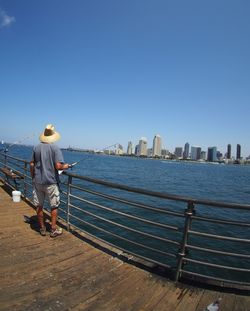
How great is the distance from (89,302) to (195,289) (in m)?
1.41

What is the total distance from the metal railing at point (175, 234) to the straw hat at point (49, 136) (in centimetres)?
80

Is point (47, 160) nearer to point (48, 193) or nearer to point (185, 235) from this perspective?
point (48, 193)

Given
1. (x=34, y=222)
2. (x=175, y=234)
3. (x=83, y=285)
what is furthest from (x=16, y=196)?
(x=175, y=234)

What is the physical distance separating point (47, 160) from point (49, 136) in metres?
0.46

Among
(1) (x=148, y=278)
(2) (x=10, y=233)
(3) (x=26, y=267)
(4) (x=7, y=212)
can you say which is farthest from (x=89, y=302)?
(4) (x=7, y=212)

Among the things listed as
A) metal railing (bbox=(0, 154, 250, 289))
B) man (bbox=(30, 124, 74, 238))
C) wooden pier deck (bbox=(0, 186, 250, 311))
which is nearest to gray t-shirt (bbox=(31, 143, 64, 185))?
man (bbox=(30, 124, 74, 238))

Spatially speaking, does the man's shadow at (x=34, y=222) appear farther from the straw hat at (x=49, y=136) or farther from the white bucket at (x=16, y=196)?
the straw hat at (x=49, y=136)

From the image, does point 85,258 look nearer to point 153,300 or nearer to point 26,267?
point 26,267

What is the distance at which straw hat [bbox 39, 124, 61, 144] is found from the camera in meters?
4.65

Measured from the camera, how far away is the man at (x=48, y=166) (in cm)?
459

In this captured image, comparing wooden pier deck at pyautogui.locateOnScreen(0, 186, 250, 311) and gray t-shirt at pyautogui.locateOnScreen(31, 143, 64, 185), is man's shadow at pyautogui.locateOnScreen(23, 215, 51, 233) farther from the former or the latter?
gray t-shirt at pyautogui.locateOnScreen(31, 143, 64, 185)

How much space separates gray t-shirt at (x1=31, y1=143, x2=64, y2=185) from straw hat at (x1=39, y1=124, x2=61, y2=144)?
10 cm

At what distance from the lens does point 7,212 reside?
629 cm

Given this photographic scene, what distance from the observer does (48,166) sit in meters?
4.60
